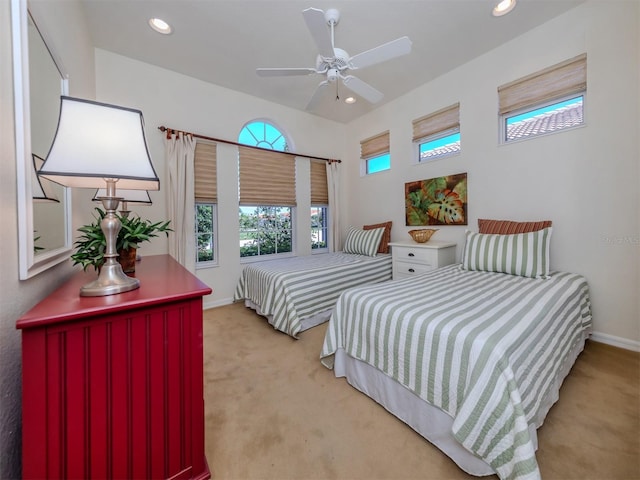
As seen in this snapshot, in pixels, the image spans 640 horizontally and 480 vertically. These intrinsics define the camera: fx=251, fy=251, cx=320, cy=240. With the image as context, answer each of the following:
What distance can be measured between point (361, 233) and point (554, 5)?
2886 millimetres

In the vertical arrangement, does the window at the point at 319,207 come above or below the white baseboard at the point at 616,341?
above

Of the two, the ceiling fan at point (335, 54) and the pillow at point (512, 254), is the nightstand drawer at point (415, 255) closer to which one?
the pillow at point (512, 254)

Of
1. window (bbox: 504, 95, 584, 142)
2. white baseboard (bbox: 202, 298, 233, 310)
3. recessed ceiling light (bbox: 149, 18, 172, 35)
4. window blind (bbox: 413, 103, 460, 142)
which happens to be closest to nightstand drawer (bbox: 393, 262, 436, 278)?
window (bbox: 504, 95, 584, 142)

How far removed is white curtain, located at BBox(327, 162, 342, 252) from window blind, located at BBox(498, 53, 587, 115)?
2377 mm

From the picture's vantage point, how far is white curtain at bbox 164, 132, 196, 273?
9.50 feet

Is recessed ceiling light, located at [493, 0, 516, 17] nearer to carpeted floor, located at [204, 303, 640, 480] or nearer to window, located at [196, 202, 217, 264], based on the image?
carpeted floor, located at [204, 303, 640, 480]

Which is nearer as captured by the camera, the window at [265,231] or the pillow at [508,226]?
the pillow at [508,226]

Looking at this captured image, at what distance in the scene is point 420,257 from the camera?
2982 millimetres

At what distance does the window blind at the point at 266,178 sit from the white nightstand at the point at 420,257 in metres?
1.82

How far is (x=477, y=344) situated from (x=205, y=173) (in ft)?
10.7

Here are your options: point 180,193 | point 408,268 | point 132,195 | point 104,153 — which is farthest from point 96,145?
point 408,268

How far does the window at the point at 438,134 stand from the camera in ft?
10.1

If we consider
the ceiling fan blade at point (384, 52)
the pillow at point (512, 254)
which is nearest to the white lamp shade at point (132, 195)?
the ceiling fan blade at point (384, 52)

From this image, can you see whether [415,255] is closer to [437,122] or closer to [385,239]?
[385,239]
